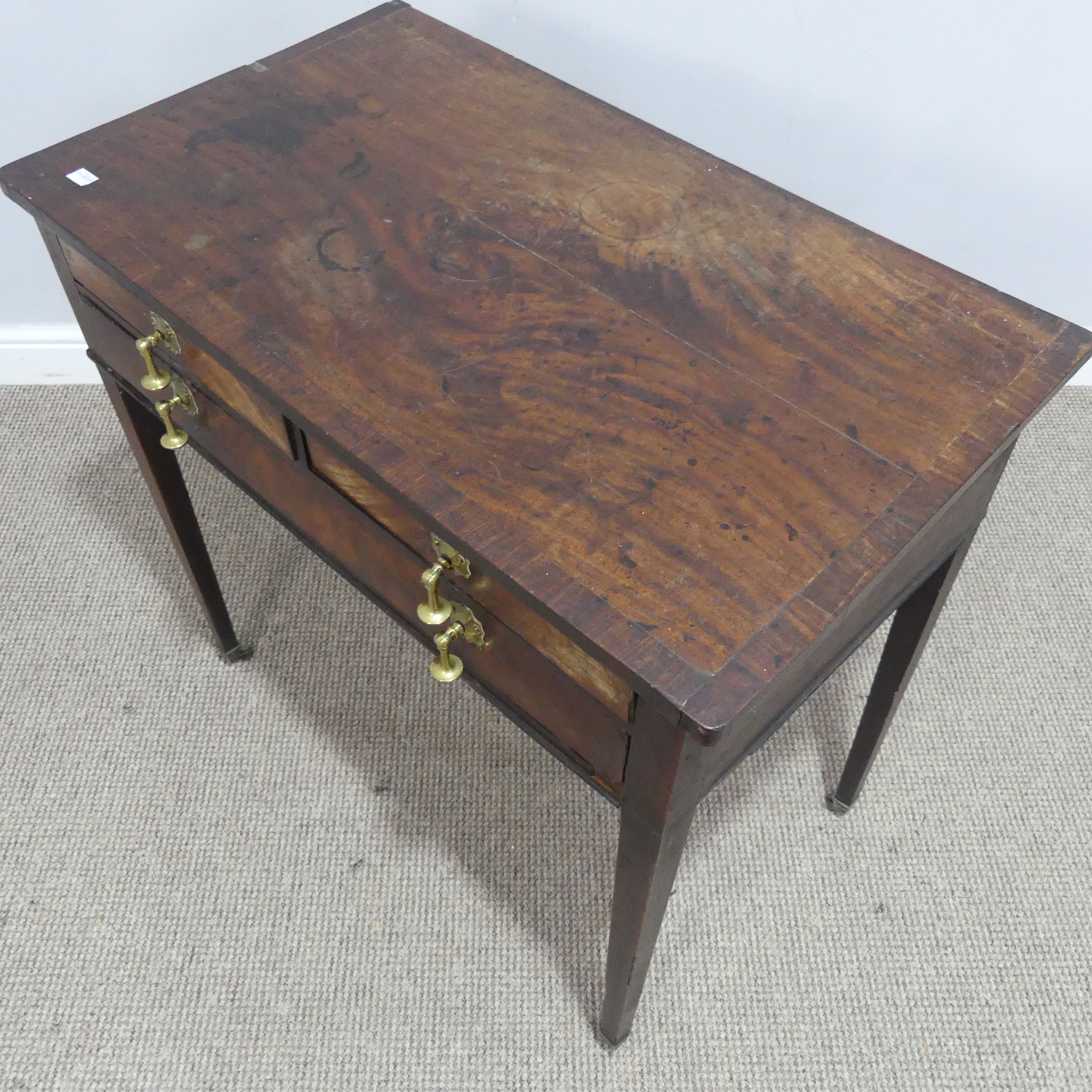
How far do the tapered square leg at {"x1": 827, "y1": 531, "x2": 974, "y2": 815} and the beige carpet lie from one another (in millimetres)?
83

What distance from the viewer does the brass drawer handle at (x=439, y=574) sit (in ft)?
2.68

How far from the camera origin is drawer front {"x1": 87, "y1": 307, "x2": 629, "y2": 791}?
848mm

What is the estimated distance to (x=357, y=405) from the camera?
85 centimetres

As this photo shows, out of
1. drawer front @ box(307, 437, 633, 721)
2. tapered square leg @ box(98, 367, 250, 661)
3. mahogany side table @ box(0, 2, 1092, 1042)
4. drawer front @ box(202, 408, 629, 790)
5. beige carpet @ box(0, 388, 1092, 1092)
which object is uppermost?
mahogany side table @ box(0, 2, 1092, 1042)

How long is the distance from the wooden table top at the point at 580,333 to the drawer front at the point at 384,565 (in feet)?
0.37

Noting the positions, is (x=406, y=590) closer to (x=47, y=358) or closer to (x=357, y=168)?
(x=357, y=168)

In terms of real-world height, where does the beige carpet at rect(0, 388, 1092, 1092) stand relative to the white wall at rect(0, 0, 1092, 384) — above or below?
below

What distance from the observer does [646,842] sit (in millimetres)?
861

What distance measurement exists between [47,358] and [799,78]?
1.29 metres

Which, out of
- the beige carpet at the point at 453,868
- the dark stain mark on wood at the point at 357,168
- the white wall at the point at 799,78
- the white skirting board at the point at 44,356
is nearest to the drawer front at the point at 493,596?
the dark stain mark on wood at the point at 357,168

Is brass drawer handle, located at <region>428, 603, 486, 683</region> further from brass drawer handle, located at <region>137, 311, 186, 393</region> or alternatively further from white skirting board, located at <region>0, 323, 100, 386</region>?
white skirting board, located at <region>0, 323, 100, 386</region>

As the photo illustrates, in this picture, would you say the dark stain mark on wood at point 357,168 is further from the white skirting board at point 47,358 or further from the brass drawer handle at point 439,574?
the white skirting board at point 47,358

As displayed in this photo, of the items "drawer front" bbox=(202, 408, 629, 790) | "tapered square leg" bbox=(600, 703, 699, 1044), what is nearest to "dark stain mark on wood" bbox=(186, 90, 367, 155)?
"drawer front" bbox=(202, 408, 629, 790)

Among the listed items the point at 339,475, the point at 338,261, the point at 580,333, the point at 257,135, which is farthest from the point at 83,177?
the point at 580,333
